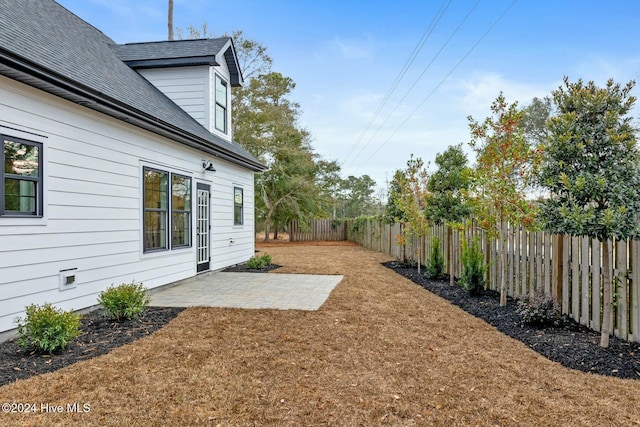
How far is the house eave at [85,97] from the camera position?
376cm

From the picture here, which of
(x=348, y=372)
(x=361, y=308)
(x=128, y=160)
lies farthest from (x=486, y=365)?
(x=128, y=160)

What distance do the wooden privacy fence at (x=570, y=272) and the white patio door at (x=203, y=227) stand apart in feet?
18.7

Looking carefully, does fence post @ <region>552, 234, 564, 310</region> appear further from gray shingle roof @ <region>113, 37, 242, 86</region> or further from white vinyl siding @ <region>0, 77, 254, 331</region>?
gray shingle roof @ <region>113, 37, 242, 86</region>

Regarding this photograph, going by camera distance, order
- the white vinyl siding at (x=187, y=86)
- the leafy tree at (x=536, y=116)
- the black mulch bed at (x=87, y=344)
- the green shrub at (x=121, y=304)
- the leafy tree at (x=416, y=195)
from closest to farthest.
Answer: the black mulch bed at (x=87, y=344) < the green shrub at (x=121, y=304) < the white vinyl siding at (x=187, y=86) < the leafy tree at (x=416, y=195) < the leafy tree at (x=536, y=116)

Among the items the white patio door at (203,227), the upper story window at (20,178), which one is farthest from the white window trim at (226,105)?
the upper story window at (20,178)

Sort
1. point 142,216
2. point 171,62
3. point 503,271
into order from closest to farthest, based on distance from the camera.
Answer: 1. point 503,271
2. point 142,216
3. point 171,62

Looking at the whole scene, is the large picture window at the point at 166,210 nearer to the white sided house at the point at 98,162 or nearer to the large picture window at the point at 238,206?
the white sided house at the point at 98,162

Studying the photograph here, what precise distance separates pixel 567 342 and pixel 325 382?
2.79 metres

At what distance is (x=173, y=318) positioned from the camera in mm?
5027

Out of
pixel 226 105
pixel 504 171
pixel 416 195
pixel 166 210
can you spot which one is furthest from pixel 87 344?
pixel 416 195

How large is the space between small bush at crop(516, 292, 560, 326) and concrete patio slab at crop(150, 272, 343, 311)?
113 inches

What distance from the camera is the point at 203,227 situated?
8.66 metres

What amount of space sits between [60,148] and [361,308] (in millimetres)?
4646

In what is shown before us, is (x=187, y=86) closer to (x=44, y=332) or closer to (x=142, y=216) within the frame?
(x=142, y=216)
